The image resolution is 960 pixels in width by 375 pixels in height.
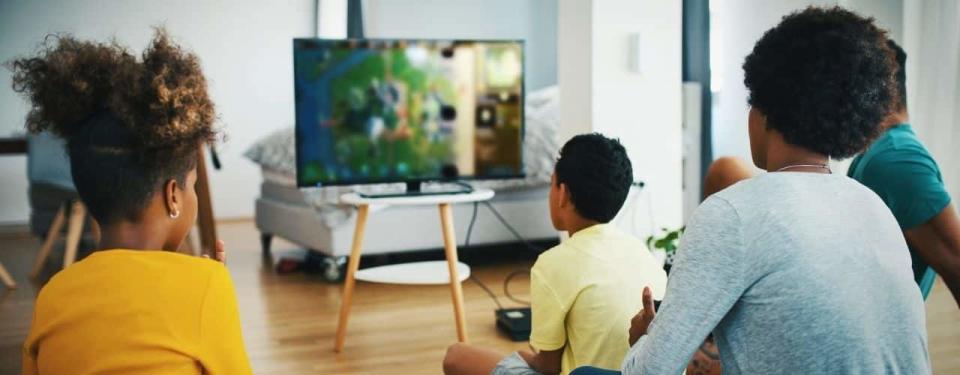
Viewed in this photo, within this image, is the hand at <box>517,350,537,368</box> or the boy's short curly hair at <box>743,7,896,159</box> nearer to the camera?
the boy's short curly hair at <box>743,7,896,159</box>

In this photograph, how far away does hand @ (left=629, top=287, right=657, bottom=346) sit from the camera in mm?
1306

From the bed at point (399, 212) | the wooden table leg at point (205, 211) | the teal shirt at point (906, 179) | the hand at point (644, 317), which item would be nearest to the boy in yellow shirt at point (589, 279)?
the hand at point (644, 317)

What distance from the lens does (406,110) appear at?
2.96 meters

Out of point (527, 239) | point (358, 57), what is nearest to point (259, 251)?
point (527, 239)

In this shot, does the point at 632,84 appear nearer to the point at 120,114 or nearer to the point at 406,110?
the point at 406,110

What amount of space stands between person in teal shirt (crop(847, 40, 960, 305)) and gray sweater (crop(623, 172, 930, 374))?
2.32 feet

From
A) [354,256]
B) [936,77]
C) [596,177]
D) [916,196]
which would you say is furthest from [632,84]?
[916,196]

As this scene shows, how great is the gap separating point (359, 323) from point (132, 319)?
2332mm

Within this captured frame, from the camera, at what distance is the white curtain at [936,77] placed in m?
3.98

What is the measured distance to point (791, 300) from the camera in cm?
99

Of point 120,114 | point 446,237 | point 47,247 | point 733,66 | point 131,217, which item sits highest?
point 733,66

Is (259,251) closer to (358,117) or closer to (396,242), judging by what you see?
(396,242)

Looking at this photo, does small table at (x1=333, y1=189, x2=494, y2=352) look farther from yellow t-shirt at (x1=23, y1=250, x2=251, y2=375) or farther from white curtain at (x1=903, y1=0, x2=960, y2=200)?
white curtain at (x1=903, y1=0, x2=960, y2=200)

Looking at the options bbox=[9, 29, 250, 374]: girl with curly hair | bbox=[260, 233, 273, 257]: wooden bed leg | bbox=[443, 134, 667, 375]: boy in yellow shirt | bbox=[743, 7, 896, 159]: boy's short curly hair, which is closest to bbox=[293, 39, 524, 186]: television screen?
bbox=[443, 134, 667, 375]: boy in yellow shirt
